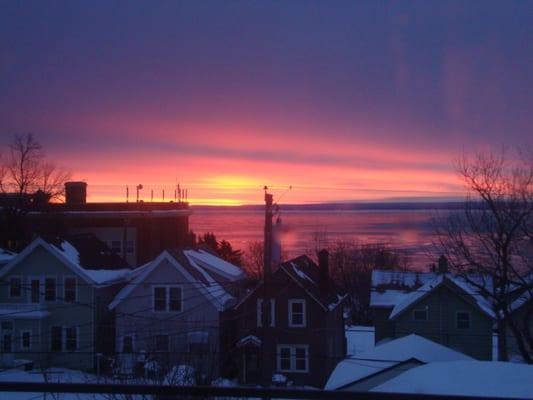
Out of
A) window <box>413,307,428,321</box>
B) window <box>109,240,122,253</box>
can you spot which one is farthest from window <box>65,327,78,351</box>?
window <box>413,307,428,321</box>

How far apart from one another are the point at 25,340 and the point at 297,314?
Result: 9919 millimetres

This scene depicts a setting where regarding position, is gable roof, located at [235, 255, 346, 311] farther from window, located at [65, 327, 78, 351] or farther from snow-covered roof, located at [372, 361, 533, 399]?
snow-covered roof, located at [372, 361, 533, 399]

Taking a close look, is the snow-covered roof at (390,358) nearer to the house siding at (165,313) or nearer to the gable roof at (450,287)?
the house siding at (165,313)

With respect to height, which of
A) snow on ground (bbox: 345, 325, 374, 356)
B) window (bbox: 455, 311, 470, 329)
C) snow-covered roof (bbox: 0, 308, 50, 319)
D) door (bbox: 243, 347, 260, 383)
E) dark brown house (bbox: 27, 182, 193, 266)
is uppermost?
dark brown house (bbox: 27, 182, 193, 266)

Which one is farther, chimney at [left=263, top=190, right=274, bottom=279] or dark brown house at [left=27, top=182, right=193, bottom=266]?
dark brown house at [left=27, top=182, right=193, bottom=266]

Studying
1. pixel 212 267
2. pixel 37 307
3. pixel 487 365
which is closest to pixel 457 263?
pixel 212 267

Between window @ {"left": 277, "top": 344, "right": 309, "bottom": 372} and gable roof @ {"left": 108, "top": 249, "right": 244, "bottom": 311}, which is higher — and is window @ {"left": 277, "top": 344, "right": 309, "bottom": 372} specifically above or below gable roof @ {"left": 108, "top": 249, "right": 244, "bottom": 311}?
below

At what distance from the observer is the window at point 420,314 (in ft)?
77.1

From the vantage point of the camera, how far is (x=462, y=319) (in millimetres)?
23094

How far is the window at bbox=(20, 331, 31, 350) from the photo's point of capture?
21.0 meters

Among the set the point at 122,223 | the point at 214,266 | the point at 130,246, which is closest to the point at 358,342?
the point at 214,266

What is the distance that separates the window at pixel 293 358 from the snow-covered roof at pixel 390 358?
14.2ft

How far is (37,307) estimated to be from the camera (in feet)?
68.9

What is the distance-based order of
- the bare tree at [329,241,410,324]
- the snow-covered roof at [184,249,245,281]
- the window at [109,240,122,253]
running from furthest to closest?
the bare tree at [329,241,410,324] < the window at [109,240,122,253] < the snow-covered roof at [184,249,245,281]
